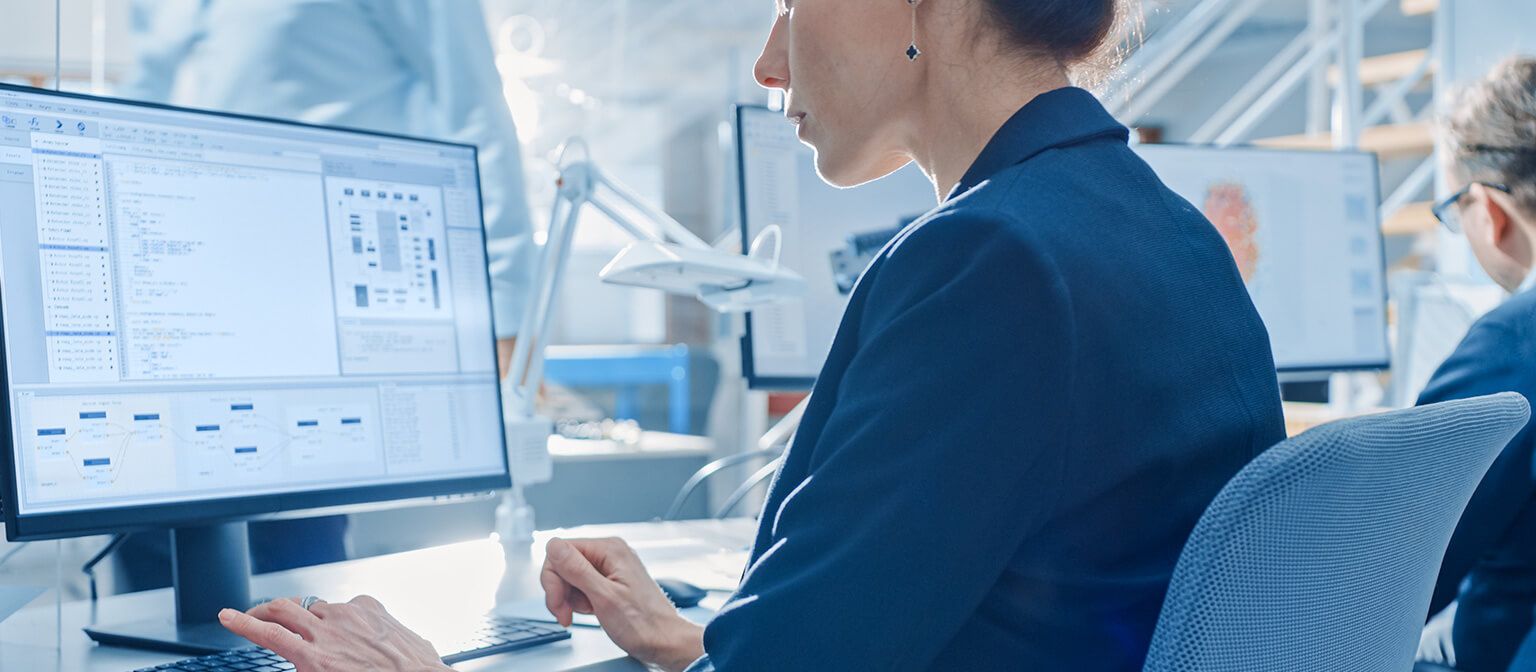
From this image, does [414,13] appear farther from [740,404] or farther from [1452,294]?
[740,404]

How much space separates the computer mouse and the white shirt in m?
0.60

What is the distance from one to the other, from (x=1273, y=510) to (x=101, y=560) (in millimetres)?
1058

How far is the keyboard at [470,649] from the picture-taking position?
32.5 inches

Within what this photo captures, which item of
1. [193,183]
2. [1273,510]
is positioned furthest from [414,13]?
[1273,510]

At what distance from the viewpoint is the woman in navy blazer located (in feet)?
2.04

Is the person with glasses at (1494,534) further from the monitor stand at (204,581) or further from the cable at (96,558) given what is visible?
the cable at (96,558)

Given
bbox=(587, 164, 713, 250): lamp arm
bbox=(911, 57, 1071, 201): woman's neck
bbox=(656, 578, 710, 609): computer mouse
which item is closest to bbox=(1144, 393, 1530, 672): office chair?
bbox=(911, 57, 1071, 201): woman's neck

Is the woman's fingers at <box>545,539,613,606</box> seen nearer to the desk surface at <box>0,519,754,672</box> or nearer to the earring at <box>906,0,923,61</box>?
the desk surface at <box>0,519,754,672</box>

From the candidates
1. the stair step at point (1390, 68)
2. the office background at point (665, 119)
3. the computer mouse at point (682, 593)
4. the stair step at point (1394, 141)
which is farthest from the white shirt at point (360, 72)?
the stair step at point (1390, 68)

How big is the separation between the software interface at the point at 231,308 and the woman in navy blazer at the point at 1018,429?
27 centimetres

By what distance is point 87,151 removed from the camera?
937 mm

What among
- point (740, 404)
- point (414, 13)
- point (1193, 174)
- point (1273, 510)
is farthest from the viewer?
point (740, 404)

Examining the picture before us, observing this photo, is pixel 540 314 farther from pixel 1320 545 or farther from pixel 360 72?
pixel 1320 545

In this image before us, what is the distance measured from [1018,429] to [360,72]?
1.23m
